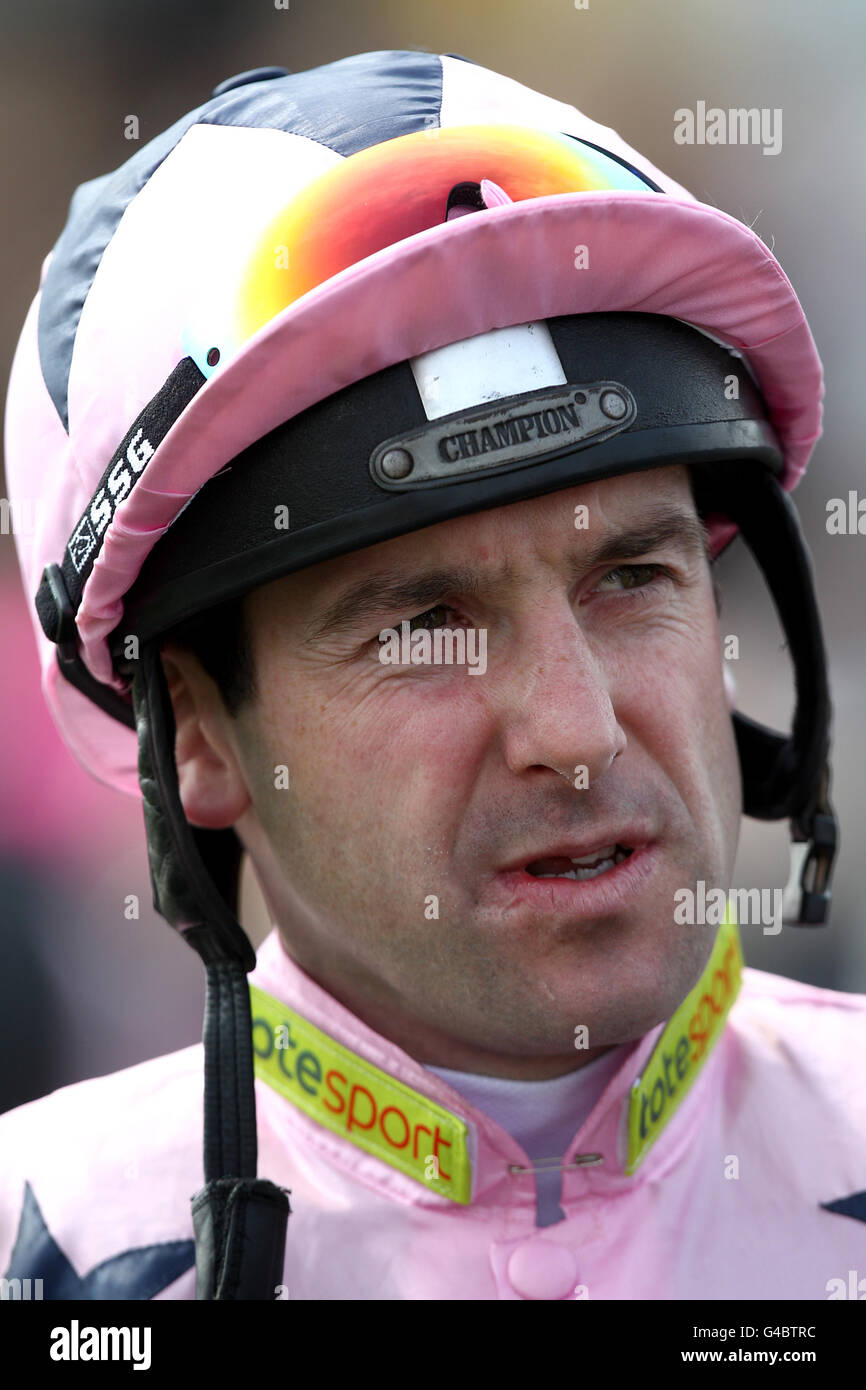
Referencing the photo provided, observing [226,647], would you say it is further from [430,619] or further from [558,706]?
[558,706]

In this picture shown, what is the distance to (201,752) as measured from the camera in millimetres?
2062

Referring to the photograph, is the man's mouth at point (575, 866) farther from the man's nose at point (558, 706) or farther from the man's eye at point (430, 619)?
the man's eye at point (430, 619)

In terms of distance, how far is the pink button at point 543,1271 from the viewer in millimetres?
1808

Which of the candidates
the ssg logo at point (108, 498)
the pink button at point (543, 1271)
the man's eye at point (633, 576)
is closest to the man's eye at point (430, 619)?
the man's eye at point (633, 576)

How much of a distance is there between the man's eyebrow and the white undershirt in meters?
0.62

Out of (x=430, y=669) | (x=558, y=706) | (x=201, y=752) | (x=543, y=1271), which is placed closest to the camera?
(x=558, y=706)

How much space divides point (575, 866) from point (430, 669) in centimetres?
29

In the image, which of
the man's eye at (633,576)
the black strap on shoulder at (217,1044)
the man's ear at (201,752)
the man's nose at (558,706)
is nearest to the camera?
the man's nose at (558,706)

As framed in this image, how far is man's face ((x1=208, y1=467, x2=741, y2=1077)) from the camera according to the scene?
1650mm

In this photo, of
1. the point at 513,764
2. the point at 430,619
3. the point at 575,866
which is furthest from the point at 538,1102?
the point at 430,619

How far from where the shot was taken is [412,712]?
1.71 m

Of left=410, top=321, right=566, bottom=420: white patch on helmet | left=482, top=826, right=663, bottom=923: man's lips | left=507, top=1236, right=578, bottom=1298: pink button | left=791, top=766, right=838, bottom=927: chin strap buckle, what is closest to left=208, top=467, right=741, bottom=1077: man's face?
left=482, top=826, right=663, bottom=923: man's lips
